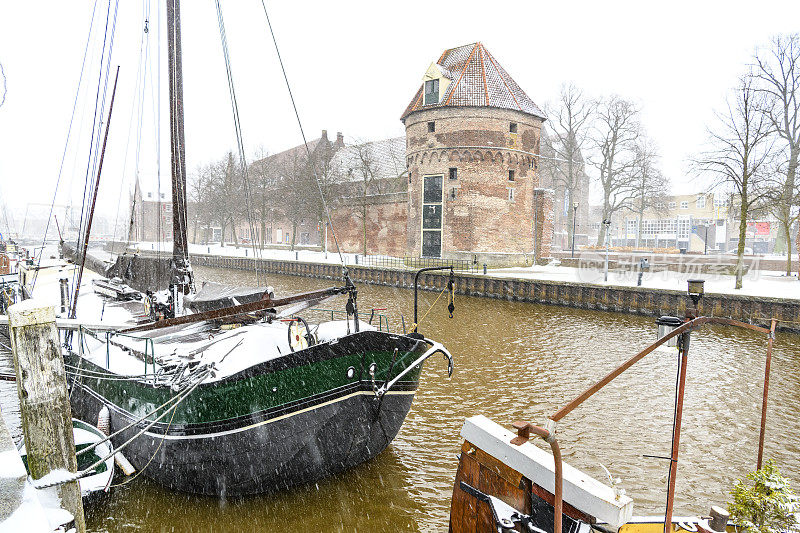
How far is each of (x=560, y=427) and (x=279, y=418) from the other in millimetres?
5984

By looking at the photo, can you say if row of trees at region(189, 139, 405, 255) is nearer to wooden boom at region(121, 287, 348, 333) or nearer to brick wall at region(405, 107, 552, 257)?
brick wall at region(405, 107, 552, 257)

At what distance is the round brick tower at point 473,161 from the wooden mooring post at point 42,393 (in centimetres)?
2818

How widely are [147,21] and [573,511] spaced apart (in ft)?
44.1

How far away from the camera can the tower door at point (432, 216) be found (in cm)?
3278

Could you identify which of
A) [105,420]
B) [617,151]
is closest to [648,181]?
[617,151]

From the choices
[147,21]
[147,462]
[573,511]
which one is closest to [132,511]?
[147,462]

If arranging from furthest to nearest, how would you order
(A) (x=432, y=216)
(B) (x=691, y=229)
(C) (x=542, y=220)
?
(B) (x=691, y=229)
(C) (x=542, y=220)
(A) (x=432, y=216)

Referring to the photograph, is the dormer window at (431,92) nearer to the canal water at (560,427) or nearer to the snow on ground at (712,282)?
the snow on ground at (712,282)

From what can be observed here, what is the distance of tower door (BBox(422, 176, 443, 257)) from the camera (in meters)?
32.8

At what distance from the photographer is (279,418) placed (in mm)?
6359

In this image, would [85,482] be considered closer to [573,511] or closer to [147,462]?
[147,462]

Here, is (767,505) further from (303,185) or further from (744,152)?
(303,185)

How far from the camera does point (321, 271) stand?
119 ft

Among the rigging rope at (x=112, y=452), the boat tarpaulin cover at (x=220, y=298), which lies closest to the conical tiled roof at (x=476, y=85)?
the boat tarpaulin cover at (x=220, y=298)
